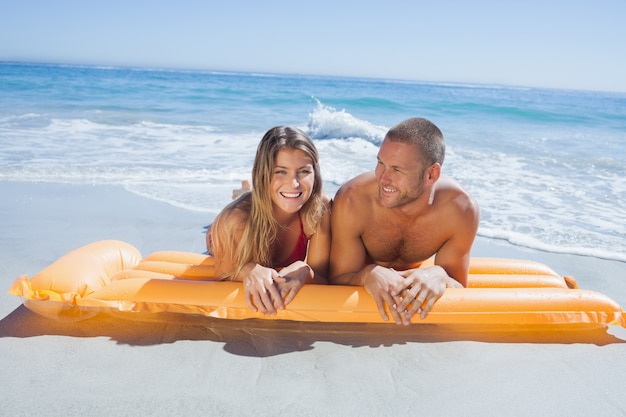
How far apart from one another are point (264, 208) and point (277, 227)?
246 millimetres

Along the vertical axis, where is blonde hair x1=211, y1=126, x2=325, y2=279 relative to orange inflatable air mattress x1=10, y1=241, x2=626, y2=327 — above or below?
above

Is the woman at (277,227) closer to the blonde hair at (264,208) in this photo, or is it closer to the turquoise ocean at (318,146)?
the blonde hair at (264,208)

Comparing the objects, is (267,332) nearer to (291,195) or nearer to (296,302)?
(296,302)

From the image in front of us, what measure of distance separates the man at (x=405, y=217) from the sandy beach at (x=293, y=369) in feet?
1.24

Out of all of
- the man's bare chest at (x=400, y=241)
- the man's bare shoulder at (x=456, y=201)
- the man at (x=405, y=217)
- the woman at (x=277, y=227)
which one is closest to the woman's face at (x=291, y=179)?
the woman at (x=277, y=227)

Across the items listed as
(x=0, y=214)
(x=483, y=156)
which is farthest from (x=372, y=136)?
(x=0, y=214)

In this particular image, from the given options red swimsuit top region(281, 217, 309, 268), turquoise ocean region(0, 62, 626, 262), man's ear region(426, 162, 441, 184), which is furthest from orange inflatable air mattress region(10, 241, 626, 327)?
turquoise ocean region(0, 62, 626, 262)

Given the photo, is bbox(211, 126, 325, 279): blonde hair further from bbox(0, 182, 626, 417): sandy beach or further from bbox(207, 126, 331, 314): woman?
bbox(0, 182, 626, 417): sandy beach

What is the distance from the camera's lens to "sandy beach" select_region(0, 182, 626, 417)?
229 centimetres

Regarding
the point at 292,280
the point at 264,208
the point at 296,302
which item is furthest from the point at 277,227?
the point at 296,302

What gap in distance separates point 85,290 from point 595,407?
274 cm

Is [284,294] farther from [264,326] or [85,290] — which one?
[85,290]

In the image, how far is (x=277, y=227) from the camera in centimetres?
320

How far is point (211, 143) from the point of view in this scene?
11336mm
